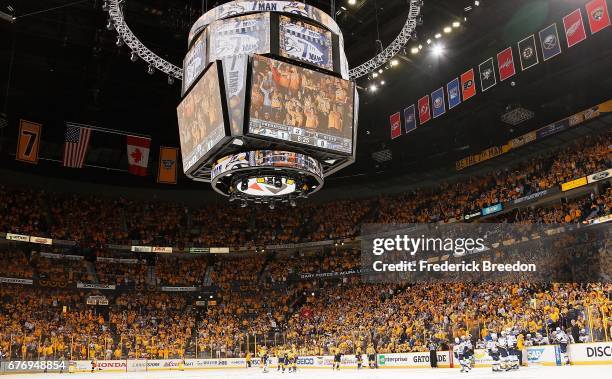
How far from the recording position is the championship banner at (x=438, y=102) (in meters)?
28.6

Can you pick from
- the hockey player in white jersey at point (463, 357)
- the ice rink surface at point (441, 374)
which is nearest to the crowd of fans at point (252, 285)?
the ice rink surface at point (441, 374)

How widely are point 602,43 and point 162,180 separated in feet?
73.9

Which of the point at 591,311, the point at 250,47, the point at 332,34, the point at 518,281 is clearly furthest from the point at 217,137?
the point at 518,281

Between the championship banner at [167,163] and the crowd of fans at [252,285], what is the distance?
10581 mm

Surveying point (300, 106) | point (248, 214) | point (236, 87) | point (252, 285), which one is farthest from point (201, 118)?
point (248, 214)

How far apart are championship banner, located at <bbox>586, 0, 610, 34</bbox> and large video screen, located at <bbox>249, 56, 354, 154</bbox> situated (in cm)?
1171

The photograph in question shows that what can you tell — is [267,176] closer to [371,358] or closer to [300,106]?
[300,106]

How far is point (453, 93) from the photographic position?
2811 cm

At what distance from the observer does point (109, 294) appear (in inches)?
1564

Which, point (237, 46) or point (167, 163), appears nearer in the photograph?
point (237, 46)

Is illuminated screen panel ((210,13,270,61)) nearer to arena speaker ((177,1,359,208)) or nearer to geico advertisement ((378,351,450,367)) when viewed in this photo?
arena speaker ((177,1,359,208))

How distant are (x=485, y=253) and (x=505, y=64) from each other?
12.1 meters

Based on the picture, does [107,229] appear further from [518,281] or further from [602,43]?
[602,43]

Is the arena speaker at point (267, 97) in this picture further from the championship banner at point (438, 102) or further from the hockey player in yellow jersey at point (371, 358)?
the hockey player in yellow jersey at point (371, 358)
